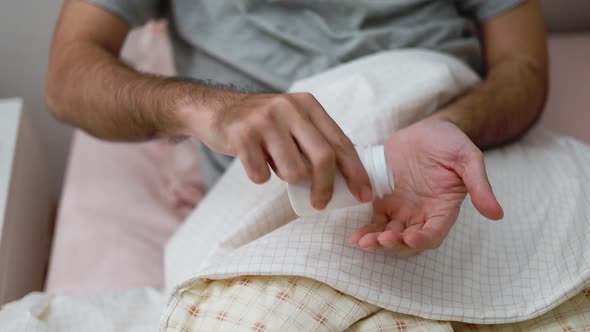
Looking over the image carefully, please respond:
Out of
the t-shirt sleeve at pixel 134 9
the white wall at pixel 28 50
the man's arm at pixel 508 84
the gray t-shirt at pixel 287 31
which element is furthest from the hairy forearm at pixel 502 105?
the white wall at pixel 28 50

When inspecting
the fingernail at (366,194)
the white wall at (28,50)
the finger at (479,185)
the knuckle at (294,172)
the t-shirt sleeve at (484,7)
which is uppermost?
the knuckle at (294,172)

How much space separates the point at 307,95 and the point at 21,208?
2.06ft

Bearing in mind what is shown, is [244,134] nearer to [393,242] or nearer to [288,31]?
[393,242]

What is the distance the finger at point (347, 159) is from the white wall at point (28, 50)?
1.02 meters

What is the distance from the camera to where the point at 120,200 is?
42.1 inches

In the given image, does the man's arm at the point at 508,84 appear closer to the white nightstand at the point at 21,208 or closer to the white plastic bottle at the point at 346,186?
the white plastic bottle at the point at 346,186

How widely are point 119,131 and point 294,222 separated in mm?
325

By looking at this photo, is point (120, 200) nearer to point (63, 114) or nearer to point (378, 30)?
point (63, 114)

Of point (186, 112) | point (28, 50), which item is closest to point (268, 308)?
point (186, 112)

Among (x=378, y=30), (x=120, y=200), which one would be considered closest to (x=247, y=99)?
(x=378, y=30)

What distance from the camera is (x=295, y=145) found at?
50 centimetres

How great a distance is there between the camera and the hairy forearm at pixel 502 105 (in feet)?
2.60

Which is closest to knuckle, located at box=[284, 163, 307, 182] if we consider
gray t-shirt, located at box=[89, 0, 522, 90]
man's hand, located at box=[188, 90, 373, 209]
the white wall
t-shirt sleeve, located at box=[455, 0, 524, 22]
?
man's hand, located at box=[188, 90, 373, 209]

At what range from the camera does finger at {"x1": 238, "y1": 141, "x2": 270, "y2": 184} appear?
0.49 metres
